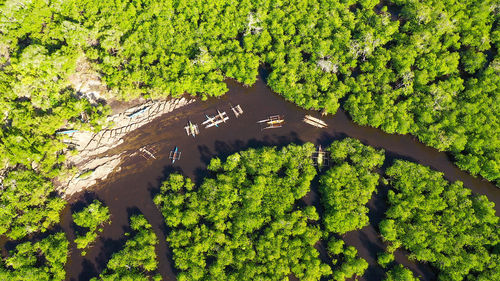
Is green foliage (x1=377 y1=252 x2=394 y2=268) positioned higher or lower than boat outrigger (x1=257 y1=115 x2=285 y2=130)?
lower

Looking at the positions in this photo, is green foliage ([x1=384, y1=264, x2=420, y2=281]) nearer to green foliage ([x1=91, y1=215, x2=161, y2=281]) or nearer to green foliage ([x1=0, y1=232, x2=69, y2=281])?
green foliage ([x1=91, y1=215, x2=161, y2=281])

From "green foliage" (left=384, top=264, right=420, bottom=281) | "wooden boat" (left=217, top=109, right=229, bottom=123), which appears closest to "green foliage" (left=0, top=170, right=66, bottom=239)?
"wooden boat" (left=217, top=109, right=229, bottom=123)

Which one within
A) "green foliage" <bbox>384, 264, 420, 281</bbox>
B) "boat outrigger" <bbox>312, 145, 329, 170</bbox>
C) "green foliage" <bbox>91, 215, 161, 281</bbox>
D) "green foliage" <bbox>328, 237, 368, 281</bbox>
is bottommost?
"green foliage" <bbox>384, 264, 420, 281</bbox>

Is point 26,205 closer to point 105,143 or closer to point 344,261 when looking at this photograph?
point 105,143

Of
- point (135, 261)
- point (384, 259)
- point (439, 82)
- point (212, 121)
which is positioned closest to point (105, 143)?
point (212, 121)

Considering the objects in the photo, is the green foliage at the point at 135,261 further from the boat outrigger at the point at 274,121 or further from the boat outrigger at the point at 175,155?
the boat outrigger at the point at 274,121

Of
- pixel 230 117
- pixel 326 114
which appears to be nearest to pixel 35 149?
pixel 230 117
